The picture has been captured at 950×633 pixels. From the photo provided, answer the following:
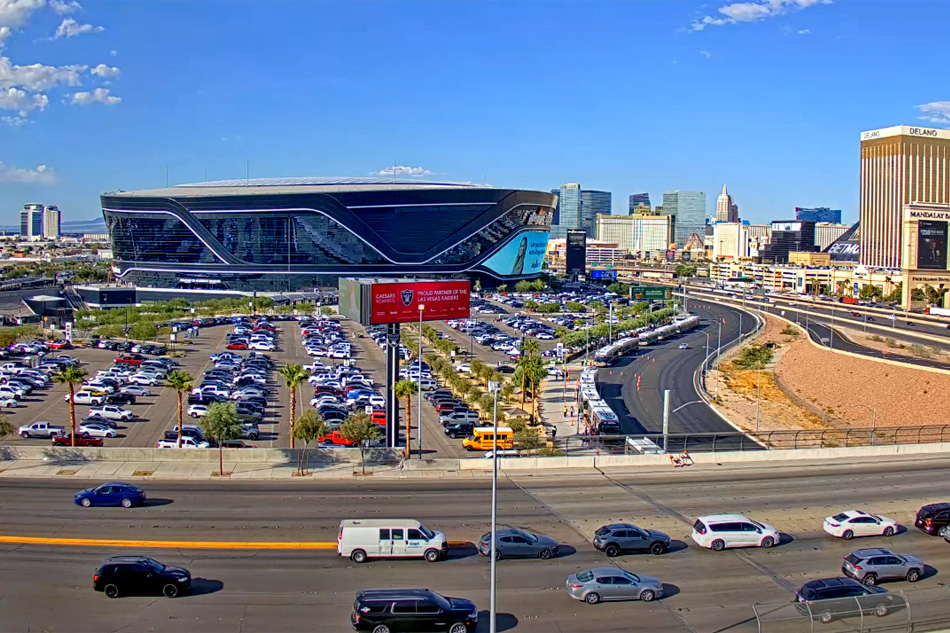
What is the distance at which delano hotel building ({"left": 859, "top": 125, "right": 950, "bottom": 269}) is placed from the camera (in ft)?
588

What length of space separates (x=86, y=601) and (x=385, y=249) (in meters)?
112

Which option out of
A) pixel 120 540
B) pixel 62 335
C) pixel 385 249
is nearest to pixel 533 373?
pixel 120 540

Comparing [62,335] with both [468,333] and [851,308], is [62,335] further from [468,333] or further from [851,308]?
[851,308]

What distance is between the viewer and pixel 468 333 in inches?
3191

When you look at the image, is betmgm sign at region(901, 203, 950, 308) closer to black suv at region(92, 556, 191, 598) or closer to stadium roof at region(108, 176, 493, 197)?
stadium roof at region(108, 176, 493, 197)

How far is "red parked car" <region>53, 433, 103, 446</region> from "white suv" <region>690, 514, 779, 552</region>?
25481mm

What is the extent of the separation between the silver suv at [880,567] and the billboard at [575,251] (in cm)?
16320

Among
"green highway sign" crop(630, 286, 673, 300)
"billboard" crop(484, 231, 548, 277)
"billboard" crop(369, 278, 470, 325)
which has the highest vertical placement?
"billboard" crop(484, 231, 548, 277)

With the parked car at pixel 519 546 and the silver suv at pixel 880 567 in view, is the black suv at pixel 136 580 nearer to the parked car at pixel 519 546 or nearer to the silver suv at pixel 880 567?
the parked car at pixel 519 546

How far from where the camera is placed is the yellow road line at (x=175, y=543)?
20984 millimetres

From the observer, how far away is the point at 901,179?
181 m

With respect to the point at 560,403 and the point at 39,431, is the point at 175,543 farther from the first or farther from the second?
the point at 560,403

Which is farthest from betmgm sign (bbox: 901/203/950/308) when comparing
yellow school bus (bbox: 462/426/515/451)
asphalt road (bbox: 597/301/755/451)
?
yellow school bus (bbox: 462/426/515/451)

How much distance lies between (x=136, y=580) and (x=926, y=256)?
12716cm
